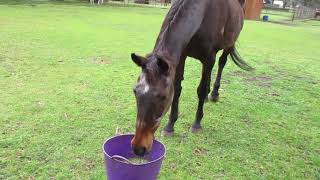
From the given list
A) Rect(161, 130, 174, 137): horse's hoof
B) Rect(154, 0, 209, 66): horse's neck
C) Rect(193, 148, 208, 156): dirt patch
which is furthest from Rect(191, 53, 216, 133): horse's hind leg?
Rect(154, 0, 209, 66): horse's neck

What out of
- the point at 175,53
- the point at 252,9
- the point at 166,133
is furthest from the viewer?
the point at 252,9

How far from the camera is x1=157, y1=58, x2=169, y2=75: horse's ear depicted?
8.06 ft

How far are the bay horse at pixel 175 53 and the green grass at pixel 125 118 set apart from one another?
61 cm

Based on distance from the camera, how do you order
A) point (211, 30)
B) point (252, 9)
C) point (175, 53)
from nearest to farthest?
point (175, 53) < point (211, 30) < point (252, 9)

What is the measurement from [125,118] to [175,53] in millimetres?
1594

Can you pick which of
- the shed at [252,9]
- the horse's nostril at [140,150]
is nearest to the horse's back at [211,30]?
the horse's nostril at [140,150]

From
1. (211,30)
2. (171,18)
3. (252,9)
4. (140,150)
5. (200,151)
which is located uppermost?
(171,18)

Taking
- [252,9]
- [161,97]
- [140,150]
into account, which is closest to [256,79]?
[161,97]

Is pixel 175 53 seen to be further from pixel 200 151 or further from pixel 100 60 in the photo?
pixel 100 60

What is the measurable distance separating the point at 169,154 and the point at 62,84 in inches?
101

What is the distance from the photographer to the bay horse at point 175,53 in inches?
97.6

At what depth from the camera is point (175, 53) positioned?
9.84ft

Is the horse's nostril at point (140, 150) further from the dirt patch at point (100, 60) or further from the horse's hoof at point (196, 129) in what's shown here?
the dirt patch at point (100, 60)

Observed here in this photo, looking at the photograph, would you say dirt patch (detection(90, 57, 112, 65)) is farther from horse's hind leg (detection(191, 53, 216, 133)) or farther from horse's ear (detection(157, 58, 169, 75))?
horse's ear (detection(157, 58, 169, 75))
